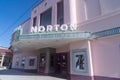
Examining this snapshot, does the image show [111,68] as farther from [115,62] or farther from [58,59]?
[58,59]

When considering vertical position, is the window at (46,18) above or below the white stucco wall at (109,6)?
above

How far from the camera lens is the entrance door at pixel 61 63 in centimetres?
1425

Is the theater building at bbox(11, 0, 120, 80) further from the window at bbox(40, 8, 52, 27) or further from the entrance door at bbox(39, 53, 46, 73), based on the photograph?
the entrance door at bbox(39, 53, 46, 73)

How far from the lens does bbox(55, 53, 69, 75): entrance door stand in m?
14.3

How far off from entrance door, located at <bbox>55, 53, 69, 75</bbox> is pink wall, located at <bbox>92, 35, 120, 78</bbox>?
439 centimetres

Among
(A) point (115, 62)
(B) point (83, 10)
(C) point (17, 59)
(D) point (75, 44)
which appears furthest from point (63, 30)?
(C) point (17, 59)

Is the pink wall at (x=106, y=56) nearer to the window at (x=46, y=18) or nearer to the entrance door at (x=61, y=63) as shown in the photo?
the entrance door at (x=61, y=63)

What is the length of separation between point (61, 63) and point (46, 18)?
5.76 metres

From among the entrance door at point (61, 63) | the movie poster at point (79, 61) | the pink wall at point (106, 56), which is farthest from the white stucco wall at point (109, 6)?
the entrance door at point (61, 63)

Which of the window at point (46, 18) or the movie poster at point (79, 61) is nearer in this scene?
the movie poster at point (79, 61)

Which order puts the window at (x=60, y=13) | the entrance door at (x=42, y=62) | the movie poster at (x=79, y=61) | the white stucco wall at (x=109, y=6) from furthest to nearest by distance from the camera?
the entrance door at (x=42, y=62)
the window at (x=60, y=13)
the movie poster at (x=79, y=61)
the white stucco wall at (x=109, y=6)

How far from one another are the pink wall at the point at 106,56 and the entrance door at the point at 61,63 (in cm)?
439

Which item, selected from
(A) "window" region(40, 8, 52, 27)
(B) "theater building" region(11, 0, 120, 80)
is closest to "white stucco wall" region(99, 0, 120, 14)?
(B) "theater building" region(11, 0, 120, 80)

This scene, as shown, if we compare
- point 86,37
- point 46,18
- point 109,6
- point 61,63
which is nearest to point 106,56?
point 86,37
